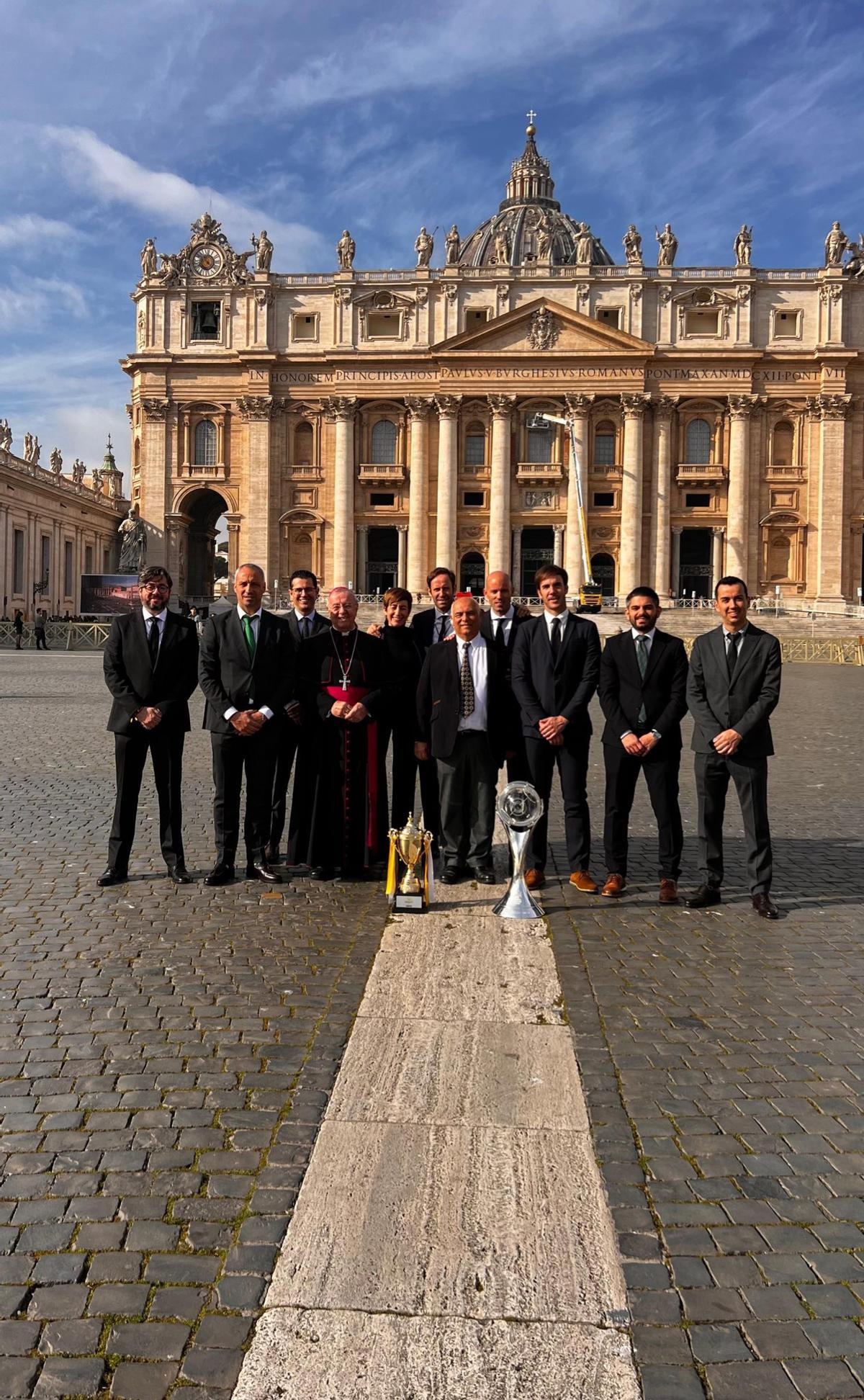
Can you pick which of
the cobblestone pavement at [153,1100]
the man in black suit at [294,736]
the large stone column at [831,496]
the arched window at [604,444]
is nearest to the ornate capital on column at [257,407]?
the arched window at [604,444]

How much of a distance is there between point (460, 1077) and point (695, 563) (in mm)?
54938

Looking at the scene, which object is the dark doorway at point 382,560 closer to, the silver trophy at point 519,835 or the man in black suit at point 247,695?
the man in black suit at point 247,695

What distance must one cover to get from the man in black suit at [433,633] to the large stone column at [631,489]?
4719cm

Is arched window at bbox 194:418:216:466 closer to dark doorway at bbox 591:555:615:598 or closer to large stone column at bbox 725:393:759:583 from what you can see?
dark doorway at bbox 591:555:615:598

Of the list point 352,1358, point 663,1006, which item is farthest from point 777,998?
point 352,1358

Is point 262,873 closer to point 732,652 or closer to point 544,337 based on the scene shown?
point 732,652

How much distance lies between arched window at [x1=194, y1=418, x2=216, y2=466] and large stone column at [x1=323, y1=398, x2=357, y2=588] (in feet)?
24.0

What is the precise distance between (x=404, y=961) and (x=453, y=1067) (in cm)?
126


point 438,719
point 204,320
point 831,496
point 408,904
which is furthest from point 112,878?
point 204,320

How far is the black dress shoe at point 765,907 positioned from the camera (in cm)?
587

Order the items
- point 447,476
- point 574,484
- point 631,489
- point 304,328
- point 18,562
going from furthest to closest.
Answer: point 304,328
point 447,476
point 574,484
point 631,489
point 18,562

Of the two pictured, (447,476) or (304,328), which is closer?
(447,476)

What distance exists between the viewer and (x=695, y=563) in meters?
55.8

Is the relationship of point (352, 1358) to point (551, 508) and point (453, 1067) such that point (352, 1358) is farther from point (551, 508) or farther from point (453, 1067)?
point (551, 508)
